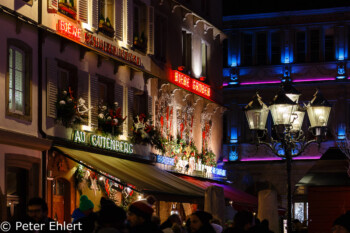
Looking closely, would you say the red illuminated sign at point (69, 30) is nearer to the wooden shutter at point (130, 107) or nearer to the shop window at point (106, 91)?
the shop window at point (106, 91)

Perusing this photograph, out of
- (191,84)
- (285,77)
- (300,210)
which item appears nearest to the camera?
(191,84)

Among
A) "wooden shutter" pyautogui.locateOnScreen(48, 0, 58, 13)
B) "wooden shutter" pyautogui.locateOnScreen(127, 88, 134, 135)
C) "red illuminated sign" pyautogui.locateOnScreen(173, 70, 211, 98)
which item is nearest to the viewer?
"wooden shutter" pyautogui.locateOnScreen(48, 0, 58, 13)

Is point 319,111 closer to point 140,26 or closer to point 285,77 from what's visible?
point 140,26

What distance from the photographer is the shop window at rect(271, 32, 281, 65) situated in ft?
157

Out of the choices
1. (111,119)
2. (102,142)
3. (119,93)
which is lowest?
(102,142)

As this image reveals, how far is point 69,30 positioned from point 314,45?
25.7m

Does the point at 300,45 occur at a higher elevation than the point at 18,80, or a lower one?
higher

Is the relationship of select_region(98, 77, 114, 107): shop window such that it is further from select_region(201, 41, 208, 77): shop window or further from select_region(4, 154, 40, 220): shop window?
select_region(201, 41, 208, 77): shop window

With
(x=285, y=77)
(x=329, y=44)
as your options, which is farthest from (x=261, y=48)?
(x=329, y=44)

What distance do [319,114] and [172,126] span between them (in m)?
11.7

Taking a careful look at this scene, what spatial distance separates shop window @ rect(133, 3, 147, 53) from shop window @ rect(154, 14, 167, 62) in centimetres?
173

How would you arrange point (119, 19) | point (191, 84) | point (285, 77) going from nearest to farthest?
point (119, 19) < point (191, 84) < point (285, 77)

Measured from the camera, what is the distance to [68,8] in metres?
23.8

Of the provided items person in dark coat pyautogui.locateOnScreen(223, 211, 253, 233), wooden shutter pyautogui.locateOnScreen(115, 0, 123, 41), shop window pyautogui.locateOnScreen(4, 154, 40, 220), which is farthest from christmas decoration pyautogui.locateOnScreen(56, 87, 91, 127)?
person in dark coat pyautogui.locateOnScreen(223, 211, 253, 233)
